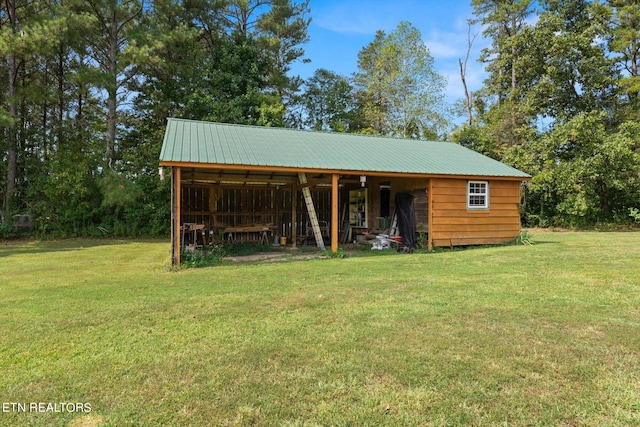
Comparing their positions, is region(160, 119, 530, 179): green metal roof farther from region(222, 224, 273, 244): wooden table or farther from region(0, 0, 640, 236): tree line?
region(0, 0, 640, 236): tree line

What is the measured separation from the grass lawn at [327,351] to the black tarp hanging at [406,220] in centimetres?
499

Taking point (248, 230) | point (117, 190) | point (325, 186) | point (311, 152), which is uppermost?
point (311, 152)

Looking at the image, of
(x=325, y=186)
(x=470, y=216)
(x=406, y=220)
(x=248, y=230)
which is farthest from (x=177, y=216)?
(x=470, y=216)

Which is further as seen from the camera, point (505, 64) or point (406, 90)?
point (406, 90)

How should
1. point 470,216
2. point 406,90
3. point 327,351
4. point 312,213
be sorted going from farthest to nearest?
point 406,90, point 470,216, point 312,213, point 327,351

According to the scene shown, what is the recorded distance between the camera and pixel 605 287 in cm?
558

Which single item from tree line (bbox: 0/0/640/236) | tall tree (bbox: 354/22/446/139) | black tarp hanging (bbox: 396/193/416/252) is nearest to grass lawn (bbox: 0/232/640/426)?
black tarp hanging (bbox: 396/193/416/252)

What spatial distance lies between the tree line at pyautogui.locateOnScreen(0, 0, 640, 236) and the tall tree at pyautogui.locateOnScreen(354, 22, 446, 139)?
10 cm

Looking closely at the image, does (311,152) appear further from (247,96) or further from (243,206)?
(247,96)

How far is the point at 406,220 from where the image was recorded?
1183cm

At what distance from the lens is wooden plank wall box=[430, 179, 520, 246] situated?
36.6 ft

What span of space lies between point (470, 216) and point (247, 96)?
47.0ft

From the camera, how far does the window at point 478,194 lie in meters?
11.6

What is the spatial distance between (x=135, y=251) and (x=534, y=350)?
11360 millimetres
